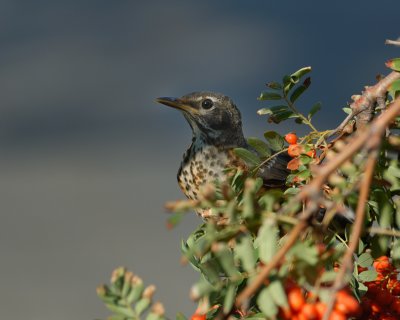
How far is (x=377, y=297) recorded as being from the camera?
74.9 inches

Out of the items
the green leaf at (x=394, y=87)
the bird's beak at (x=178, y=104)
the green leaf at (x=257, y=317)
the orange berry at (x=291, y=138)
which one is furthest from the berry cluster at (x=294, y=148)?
the bird's beak at (x=178, y=104)

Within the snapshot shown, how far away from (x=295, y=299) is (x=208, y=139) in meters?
2.86

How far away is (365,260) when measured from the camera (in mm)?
2016

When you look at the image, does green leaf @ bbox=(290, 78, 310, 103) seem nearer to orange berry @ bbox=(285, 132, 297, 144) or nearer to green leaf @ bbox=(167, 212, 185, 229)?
orange berry @ bbox=(285, 132, 297, 144)

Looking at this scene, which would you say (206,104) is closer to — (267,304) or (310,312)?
(310,312)

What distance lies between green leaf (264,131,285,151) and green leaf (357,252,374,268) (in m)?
0.47

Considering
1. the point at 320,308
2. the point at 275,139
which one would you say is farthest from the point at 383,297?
the point at 320,308

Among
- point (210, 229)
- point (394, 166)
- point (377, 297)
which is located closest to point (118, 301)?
point (210, 229)

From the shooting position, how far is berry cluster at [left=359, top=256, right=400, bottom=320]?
1.85m

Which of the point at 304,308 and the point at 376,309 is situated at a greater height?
the point at 304,308

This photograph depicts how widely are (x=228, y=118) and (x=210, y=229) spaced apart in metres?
3.19

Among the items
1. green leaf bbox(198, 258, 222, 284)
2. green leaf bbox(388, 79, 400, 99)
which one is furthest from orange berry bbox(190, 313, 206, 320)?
green leaf bbox(388, 79, 400, 99)

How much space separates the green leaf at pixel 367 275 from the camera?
6.41ft

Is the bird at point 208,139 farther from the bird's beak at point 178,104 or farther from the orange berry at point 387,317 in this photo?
the orange berry at point 387,317
